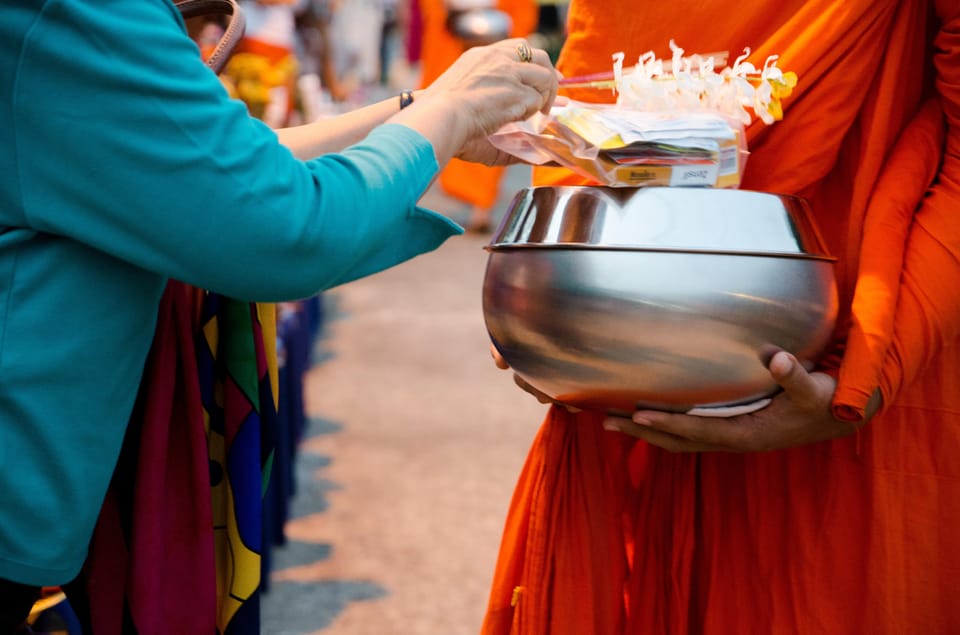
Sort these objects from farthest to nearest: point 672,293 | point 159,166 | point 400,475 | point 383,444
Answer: point 383,444 < point 400,475 < point 672,293 < point 159,166

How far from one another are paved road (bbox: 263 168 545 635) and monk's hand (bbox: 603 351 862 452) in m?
1.30

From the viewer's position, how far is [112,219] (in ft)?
2.70

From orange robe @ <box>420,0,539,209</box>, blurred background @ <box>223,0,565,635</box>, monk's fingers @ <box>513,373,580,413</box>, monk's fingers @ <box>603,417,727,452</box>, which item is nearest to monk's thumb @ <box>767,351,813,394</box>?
monk's fingers @ <box>603,417,727,452</box>

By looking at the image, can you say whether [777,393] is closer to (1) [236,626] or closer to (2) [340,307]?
(1) [236,626]

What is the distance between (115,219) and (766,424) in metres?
0.71

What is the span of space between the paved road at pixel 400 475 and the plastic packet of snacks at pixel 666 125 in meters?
1.45

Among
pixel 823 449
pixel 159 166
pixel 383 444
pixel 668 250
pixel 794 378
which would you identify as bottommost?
pixel 383 444

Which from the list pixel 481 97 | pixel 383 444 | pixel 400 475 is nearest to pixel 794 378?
pixel 481 97

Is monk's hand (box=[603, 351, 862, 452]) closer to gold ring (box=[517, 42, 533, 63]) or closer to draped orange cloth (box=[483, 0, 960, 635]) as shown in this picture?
draped orange cloth (box=[483, 0, 960, 635])

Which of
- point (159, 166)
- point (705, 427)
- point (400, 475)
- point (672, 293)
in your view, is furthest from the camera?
point (400, 475)

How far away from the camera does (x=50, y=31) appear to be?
30.6 inches

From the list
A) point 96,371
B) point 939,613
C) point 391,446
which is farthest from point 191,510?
point 391,446

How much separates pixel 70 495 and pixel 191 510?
A: 21 centimetres

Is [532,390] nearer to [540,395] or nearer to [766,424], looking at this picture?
[540,395]
